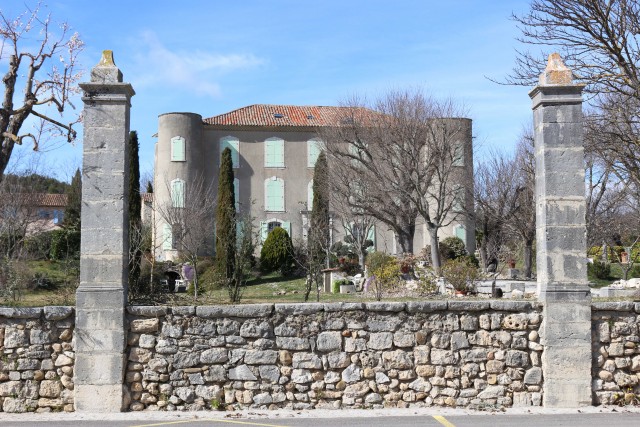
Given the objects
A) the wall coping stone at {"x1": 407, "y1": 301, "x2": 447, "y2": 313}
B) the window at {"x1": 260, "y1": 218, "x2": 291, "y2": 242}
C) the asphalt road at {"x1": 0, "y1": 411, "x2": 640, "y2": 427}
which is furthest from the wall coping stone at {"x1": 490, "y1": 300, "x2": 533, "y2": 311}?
the window at {"x1": 260, "y1": 218, "x2": 291, "y2": 242}

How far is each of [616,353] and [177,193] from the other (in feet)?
98.0

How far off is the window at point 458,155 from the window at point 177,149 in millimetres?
15744

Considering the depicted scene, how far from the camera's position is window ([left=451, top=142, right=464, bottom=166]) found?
30703 millimetres

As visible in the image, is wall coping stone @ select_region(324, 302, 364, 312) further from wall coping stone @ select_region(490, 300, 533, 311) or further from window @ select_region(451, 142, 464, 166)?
window @ select_region(451, 142, 464, 166)

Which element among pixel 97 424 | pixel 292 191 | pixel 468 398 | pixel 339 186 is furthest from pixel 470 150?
pixel 97 424

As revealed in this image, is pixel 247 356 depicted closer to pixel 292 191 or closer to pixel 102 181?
pixel 102 181

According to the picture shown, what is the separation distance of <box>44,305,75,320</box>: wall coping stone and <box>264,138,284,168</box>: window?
3227 cm

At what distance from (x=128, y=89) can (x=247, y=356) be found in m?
3.68

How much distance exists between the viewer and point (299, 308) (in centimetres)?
863

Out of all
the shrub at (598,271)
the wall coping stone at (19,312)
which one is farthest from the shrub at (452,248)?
the wall coping stone at (19,312)

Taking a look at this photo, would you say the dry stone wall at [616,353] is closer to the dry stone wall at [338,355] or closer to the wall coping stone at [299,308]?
the dry stone wall at [338,355]

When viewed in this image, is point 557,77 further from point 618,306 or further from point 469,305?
point 469,305

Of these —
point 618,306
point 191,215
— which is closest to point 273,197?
point 191,215

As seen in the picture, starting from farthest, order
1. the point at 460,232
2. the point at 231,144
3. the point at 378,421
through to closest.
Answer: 1. the point at 231,144
2. the point at 460,232
3. the point at 378,421
